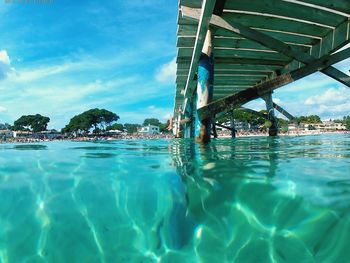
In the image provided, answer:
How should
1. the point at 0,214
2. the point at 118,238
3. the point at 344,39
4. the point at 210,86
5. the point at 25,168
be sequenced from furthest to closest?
1. the point at 210,86
2. the point at 344,39
3. the point at 25,168
4. the point at 0,214
5. the point at 118,238

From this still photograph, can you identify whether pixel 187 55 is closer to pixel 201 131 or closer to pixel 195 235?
pixel 201 131

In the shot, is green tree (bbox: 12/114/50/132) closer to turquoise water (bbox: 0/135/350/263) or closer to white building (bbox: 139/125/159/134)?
white building (bbox: 139/125/159/134)

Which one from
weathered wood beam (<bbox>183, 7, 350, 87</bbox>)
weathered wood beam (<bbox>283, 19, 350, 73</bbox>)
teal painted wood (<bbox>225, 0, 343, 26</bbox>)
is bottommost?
weathered wood beam (<bbox>183, 7, 350, 87</bbox>)

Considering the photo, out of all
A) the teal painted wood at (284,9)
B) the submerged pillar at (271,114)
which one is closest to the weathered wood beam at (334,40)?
the teal painted wood at (284,9)

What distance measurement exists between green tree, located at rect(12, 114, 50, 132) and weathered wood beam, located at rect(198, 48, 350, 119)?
13033 centimetres

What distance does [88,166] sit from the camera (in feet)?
13.5

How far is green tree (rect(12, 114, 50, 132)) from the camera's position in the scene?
414ft

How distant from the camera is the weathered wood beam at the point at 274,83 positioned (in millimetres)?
6637

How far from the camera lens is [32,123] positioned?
12738cm

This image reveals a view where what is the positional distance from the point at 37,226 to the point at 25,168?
1830mm

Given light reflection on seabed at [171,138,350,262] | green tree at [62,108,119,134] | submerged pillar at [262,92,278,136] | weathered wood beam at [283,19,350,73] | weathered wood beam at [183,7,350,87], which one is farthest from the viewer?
green tree at [62,108,119,134]

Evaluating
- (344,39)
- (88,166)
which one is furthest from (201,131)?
(88,166)

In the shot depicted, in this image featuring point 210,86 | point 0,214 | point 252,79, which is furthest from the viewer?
point 252,79

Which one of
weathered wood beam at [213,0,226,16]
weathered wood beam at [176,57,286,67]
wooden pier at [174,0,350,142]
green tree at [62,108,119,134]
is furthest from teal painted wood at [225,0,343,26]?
green tree at [62,108,119,134]
